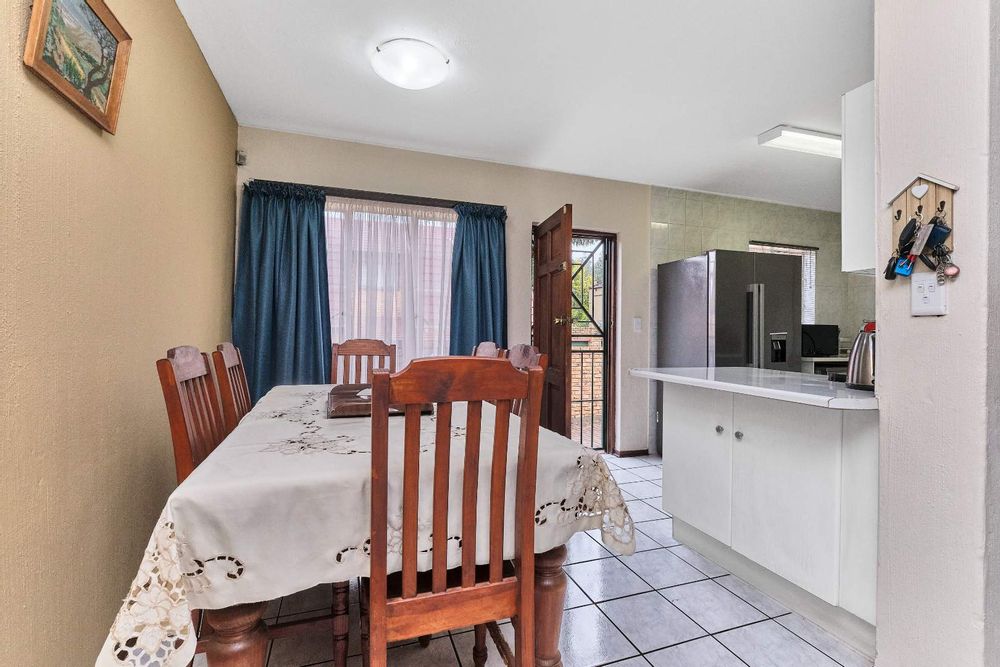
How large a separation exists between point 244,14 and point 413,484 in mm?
2269

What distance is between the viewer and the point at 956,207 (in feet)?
4.23

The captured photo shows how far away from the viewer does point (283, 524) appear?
1.03 m

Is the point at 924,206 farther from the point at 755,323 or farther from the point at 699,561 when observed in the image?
the point at 755,323

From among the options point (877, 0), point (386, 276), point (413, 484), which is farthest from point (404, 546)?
point (386, 276)

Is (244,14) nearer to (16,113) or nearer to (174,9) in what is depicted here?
(174,9)

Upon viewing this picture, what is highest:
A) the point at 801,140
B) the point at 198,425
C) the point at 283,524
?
the point at 801,140

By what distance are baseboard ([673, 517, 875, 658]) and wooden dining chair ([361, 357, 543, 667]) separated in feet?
4.48

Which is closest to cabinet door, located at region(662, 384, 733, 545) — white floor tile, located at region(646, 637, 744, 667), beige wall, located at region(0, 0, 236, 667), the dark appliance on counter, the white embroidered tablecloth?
white floor tile, located at region(646, 637, 744, 667)

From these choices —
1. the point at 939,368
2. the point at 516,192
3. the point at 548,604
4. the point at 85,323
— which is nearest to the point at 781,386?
the point at 939,368

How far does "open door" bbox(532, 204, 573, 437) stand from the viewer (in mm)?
Result: 3141

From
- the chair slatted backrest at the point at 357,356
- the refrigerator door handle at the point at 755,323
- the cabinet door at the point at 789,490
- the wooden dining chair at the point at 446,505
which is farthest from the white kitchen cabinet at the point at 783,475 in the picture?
the chair slatted backrest at the point at 357,356

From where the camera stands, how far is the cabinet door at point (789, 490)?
1.71 m

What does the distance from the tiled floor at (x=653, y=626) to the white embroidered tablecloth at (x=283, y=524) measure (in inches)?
27.9

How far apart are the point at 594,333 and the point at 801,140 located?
2197mm
